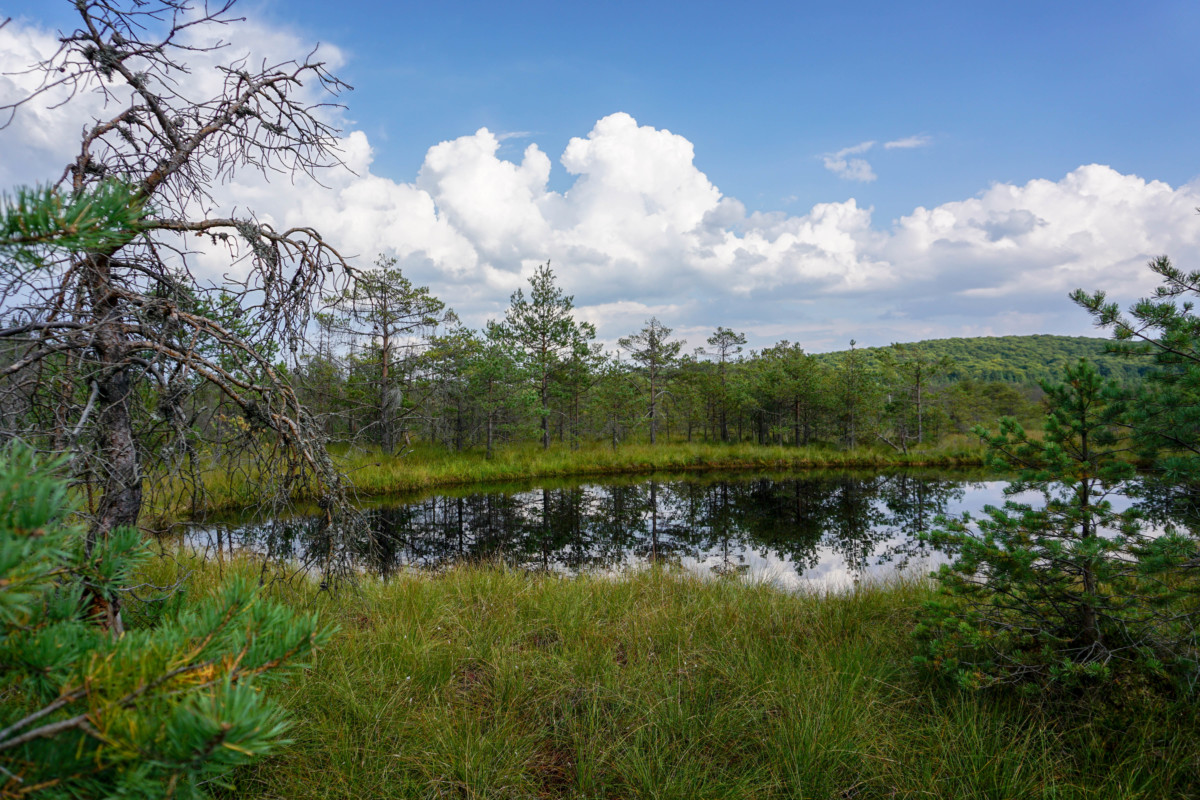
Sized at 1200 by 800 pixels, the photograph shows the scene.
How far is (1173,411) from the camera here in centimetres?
264

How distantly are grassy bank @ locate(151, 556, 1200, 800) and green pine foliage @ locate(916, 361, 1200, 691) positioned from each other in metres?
0.27

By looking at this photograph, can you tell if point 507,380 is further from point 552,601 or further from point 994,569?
point 994,569

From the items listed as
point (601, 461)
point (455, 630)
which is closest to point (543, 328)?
point (601, 461)

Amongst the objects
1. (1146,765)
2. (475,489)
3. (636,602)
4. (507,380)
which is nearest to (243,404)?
(636,602)

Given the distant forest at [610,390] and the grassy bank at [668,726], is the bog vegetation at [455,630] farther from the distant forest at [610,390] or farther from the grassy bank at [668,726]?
the distant forest at [610,390]

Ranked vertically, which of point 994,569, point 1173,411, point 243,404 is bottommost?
point 994,569

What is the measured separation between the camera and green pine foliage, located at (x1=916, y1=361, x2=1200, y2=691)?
2.54 metres

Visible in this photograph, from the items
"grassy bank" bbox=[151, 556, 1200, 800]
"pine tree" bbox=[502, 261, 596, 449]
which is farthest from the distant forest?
"grassy bank" bbox=[151, 556, 1200, 800]

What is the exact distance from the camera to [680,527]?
11898 mm

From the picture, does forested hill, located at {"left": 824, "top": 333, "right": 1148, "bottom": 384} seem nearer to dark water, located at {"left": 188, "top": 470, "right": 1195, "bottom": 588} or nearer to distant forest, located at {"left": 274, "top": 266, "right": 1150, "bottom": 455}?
distant forest, located at {"left": 274, "top": 266, "right": 1150, "bottom": 455}

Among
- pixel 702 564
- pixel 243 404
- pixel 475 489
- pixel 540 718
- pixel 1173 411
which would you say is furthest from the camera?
pixel 475 489

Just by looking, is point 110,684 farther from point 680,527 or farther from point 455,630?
point 680,527

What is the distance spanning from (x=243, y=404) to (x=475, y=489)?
49.7ft

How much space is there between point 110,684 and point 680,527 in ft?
38.8
